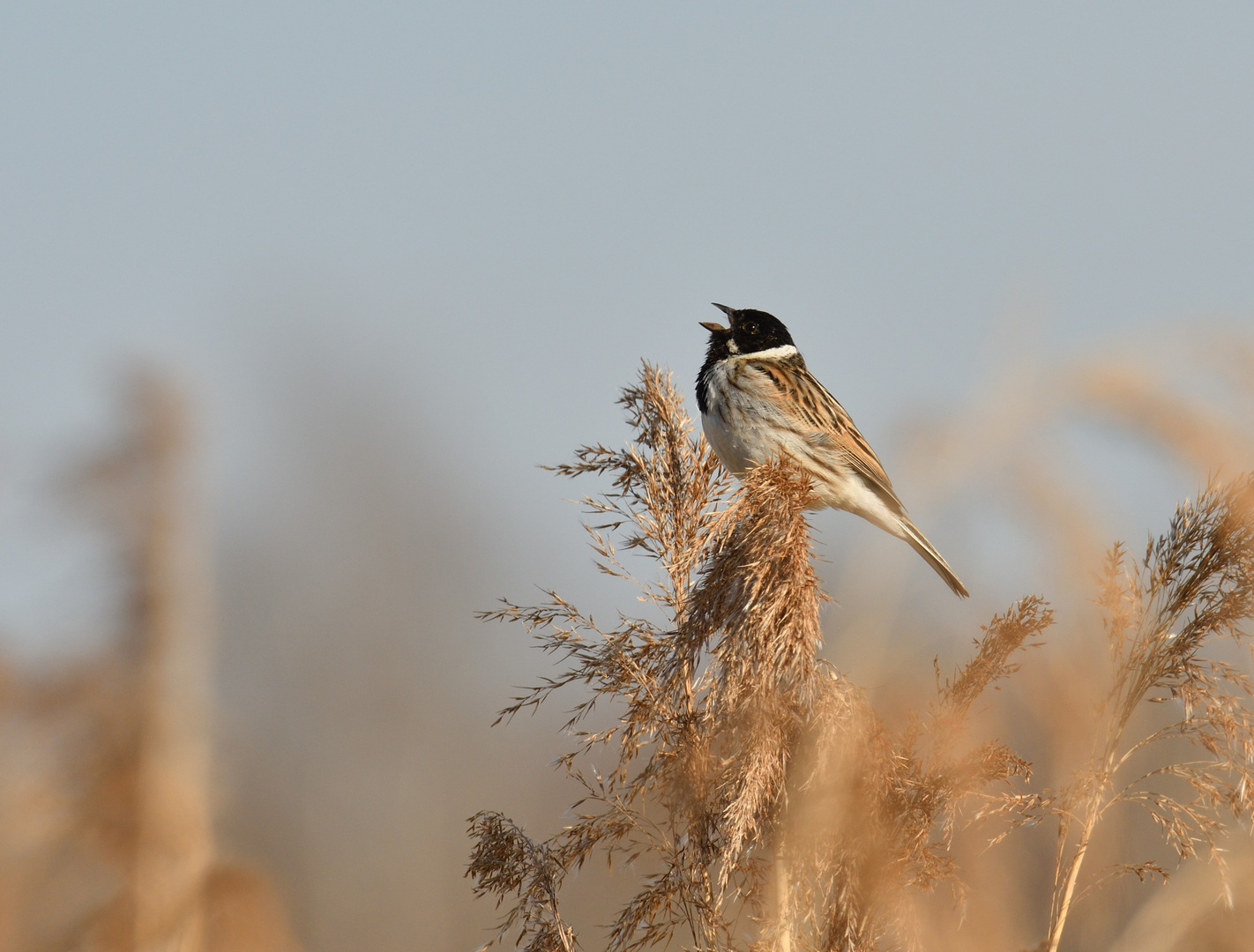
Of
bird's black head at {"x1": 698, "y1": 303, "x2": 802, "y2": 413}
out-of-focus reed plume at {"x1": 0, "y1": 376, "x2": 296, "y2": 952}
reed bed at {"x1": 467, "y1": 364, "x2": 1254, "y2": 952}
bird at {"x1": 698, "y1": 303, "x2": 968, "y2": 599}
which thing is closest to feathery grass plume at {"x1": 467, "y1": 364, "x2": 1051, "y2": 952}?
reed bed at {"x1": 467, "y1": 364, "x2": 1254, "y2": 952}

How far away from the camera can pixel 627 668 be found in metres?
2.53

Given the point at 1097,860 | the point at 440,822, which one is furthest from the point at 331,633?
the point at 1097,860

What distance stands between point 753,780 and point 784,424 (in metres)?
3.15

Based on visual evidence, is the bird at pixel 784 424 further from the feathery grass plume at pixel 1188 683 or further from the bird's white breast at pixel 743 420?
the feathery grass plume at pixel 1188 683

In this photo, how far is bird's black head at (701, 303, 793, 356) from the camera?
5844mm

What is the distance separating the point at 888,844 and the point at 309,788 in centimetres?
2159

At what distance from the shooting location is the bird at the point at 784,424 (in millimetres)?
5176

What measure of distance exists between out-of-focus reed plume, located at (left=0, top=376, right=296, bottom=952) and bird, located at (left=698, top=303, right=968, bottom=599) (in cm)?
233

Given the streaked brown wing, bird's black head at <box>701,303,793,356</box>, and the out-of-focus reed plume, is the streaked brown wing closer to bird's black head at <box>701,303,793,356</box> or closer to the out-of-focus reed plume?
bird's black head at <box>701,303,793,356</box>

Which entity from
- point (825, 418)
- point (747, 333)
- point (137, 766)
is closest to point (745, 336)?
point (747, 333)

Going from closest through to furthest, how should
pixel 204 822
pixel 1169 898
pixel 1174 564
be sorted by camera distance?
pixel 1174 564 → pixel 1169 898 → pixel 204 822

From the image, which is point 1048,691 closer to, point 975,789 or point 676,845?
point 975,789

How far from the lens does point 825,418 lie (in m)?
5.55

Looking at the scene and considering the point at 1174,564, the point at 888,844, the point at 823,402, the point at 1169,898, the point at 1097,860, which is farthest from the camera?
the point at 823,402
